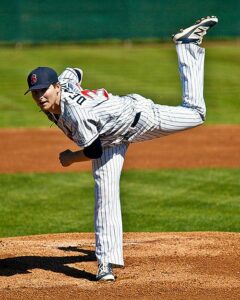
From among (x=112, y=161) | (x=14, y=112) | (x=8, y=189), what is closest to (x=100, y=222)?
(x=112, y=161)

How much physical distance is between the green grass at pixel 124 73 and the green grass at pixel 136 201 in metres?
5.06

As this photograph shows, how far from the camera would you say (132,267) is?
7.00 m

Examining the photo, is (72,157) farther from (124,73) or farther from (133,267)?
(124,73)

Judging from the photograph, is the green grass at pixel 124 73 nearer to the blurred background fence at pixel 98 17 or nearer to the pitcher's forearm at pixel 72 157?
the blurred background fence at pixel 98 17

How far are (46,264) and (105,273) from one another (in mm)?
856

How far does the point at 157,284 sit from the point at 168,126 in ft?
3.94

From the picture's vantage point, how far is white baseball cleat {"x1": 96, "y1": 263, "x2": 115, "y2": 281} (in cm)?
651

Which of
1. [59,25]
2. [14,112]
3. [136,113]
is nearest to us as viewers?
[136,113]

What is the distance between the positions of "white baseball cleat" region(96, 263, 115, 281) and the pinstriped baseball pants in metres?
0.05

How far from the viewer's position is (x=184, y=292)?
6137 mm

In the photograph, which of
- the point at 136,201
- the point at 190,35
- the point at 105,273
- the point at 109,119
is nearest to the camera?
the point at 109,119

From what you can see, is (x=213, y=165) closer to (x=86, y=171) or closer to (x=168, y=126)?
(x=86, y=171)

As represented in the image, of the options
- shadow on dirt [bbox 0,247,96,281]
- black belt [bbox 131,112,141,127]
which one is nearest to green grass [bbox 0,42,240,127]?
shadow on dirt [bbox 0,247,96,281]

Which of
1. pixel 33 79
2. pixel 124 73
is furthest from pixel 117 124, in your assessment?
pixel 124 73
